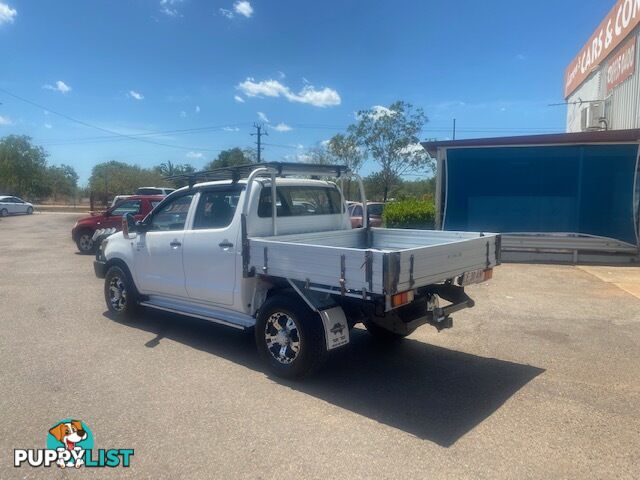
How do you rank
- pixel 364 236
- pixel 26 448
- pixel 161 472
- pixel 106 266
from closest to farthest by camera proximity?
pixel 161 472 → pixel 26 448 → pixel 364 236 → pixel 106 266

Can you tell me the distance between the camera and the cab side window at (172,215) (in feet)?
20.7

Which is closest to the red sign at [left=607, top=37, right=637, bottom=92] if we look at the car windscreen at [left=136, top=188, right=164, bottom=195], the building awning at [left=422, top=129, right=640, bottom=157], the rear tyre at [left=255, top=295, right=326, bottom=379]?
the building awning at [left=422, top=129, right=640, bottom=157]

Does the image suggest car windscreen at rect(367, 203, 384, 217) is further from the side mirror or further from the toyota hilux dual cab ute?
the side mirror

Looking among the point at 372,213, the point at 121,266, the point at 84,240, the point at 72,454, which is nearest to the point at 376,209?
the point at 372,213

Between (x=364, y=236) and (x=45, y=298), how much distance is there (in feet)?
18.4

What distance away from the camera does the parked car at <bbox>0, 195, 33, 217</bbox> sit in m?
40.1

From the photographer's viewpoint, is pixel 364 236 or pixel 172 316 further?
pixel 172 316

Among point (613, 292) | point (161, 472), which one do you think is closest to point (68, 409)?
point (161, 472)

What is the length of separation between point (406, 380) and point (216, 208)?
9.21 ft

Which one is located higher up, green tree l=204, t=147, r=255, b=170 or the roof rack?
green tree l=204, t=147, r=255, b=170

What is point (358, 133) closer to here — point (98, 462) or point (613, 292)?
point (613, 292)

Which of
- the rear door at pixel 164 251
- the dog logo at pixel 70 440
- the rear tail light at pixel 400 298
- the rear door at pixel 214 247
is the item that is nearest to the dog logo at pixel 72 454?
the dog logo at pixel 70 440

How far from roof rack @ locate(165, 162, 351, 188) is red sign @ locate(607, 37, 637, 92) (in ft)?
41.4

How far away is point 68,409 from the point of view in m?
4.26
